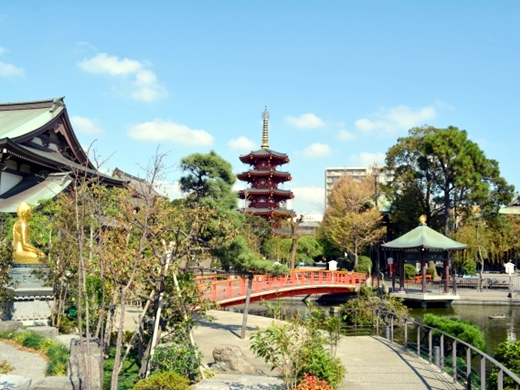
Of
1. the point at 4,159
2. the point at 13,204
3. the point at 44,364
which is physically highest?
the point at 4,159

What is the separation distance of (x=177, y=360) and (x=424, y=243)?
22.5 m

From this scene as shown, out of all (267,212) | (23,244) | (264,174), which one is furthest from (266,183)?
(23,244)

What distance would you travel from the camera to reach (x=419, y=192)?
40688 millimetres

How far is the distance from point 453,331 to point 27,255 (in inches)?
448

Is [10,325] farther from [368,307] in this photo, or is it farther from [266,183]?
[266,183]

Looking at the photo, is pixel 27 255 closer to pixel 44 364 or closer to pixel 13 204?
pixel 44 364

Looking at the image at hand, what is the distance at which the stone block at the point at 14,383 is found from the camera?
284 inches

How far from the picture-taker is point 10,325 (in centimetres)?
1200

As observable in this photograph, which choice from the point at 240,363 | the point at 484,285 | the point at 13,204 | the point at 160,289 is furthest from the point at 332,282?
the point at 160,289

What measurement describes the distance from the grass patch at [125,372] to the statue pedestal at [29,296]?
358cm

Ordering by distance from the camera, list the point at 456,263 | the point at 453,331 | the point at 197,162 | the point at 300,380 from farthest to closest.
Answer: the point at 456,263 → the point at 197,162 → the point at 453,331 → the point at 300,380

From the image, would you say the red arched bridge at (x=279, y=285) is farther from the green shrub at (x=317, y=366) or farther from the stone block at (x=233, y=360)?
the green shrub at (x=317, y=366)

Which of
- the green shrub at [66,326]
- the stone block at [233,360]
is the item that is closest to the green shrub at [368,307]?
the stone block at [233,360]

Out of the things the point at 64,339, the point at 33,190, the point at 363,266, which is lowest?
the point at 64,339
